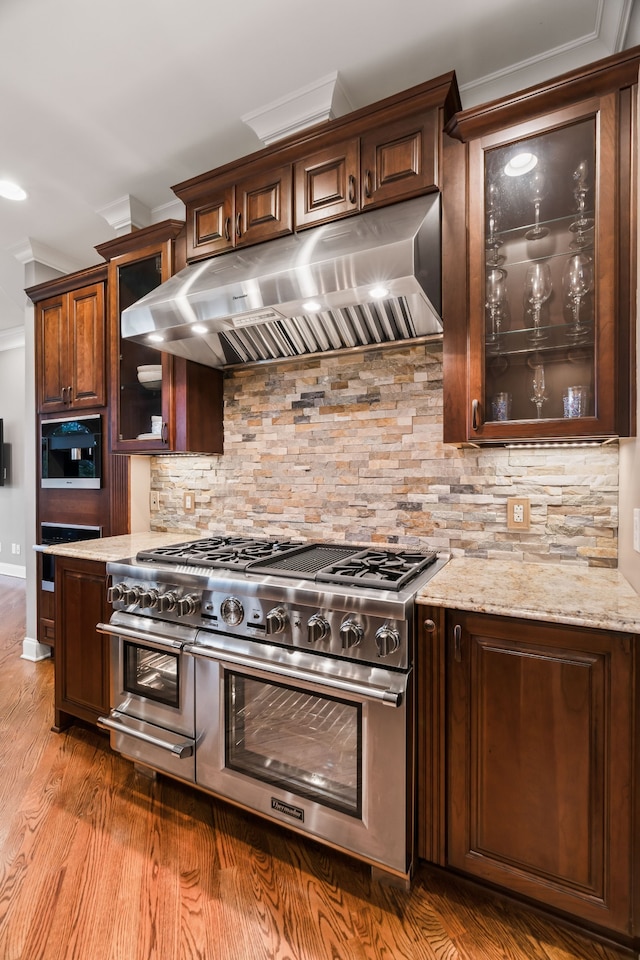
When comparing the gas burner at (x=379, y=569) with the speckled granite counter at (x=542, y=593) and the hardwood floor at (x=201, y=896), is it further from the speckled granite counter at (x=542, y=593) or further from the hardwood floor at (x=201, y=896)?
the hardwood floor at (x=201, y=896)

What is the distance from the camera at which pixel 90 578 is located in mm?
2205

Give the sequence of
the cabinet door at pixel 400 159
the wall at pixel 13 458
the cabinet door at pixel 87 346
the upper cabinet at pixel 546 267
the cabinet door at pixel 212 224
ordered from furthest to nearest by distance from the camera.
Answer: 1. the wall at pixel 13 458
2. the cabinet door at pixel 87 346
3. the cabinet door at pixel 212 224
4. the cabinet door at pixel 400 159
5. the upper cabinet at pixel 546 267

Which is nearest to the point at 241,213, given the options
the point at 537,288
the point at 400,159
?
the point at 400,159

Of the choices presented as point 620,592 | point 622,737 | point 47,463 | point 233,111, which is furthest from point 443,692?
point 47,463

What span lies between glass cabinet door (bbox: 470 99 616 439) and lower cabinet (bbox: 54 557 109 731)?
189 centimetres

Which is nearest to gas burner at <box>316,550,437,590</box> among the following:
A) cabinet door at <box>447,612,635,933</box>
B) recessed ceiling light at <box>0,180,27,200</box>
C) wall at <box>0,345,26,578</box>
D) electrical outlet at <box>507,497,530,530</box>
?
cabinet door at <box>447,612,635,933</box>

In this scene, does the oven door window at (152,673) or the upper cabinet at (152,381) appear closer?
the oven door window at (152,673)

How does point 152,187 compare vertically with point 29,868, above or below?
above

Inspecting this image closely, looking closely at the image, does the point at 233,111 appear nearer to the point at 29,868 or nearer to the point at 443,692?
the point at 443,692

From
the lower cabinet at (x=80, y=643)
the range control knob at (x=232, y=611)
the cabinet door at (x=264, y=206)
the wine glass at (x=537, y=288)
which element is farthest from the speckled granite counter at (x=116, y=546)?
the wine glass at (x=537, y=288)

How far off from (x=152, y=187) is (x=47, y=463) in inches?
75.5

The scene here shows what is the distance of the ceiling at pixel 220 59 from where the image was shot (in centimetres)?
166

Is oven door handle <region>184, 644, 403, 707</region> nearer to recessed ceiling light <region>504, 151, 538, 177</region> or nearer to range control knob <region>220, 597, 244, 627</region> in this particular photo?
range control knob <region>220, 597, 244, 627</region>

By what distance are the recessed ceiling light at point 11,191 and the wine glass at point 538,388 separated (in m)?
3.05
